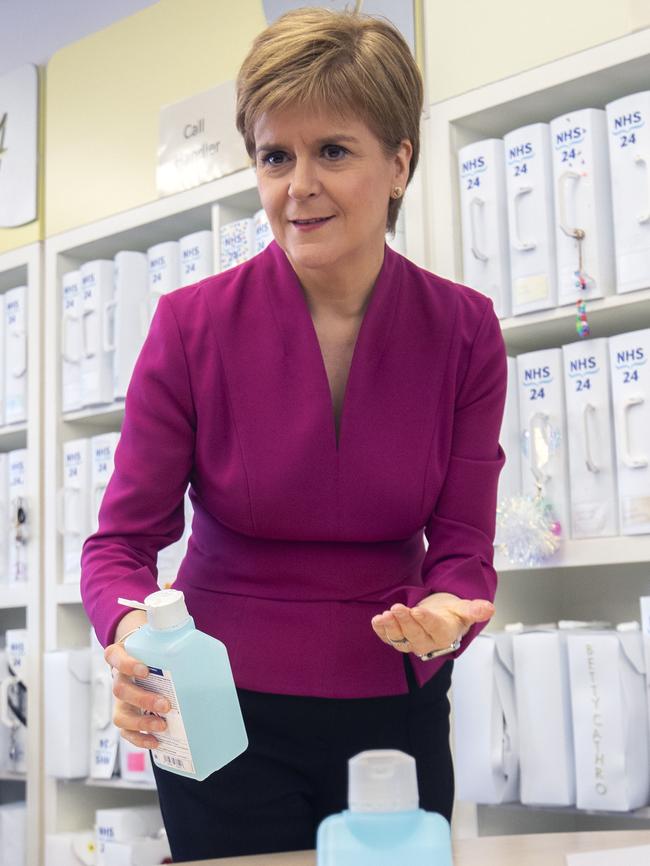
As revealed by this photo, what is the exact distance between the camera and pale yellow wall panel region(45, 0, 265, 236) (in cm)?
231

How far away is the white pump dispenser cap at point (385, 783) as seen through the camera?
0.55 m

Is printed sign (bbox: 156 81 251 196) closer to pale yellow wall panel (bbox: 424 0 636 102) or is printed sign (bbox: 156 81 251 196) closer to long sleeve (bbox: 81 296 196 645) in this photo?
pale yellow wall panel (bbox: 424 0 636 102)

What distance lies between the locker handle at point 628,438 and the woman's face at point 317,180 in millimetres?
747

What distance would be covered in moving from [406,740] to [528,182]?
41.7 inches

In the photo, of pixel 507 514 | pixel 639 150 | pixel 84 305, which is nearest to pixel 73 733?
pixel 84 305

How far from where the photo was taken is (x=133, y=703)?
0.85 meters

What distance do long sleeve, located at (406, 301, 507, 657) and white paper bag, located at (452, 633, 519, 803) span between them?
681 millimetres

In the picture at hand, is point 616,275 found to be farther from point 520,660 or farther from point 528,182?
point 520,660

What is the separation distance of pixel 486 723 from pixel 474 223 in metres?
0.79

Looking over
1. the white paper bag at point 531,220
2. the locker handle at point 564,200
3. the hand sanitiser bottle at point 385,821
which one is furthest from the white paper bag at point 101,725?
the hand sanitiser bottle at point 385,821

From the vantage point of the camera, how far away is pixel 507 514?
182 cm

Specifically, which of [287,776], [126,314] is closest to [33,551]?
[126,314]

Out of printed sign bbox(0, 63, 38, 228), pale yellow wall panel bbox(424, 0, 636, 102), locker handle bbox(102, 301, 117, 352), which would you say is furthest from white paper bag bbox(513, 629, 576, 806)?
printed sign bbox(0, 63, 38, 228)

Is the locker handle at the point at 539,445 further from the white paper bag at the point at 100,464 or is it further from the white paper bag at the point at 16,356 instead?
the white paper bag at the point at 16,356
